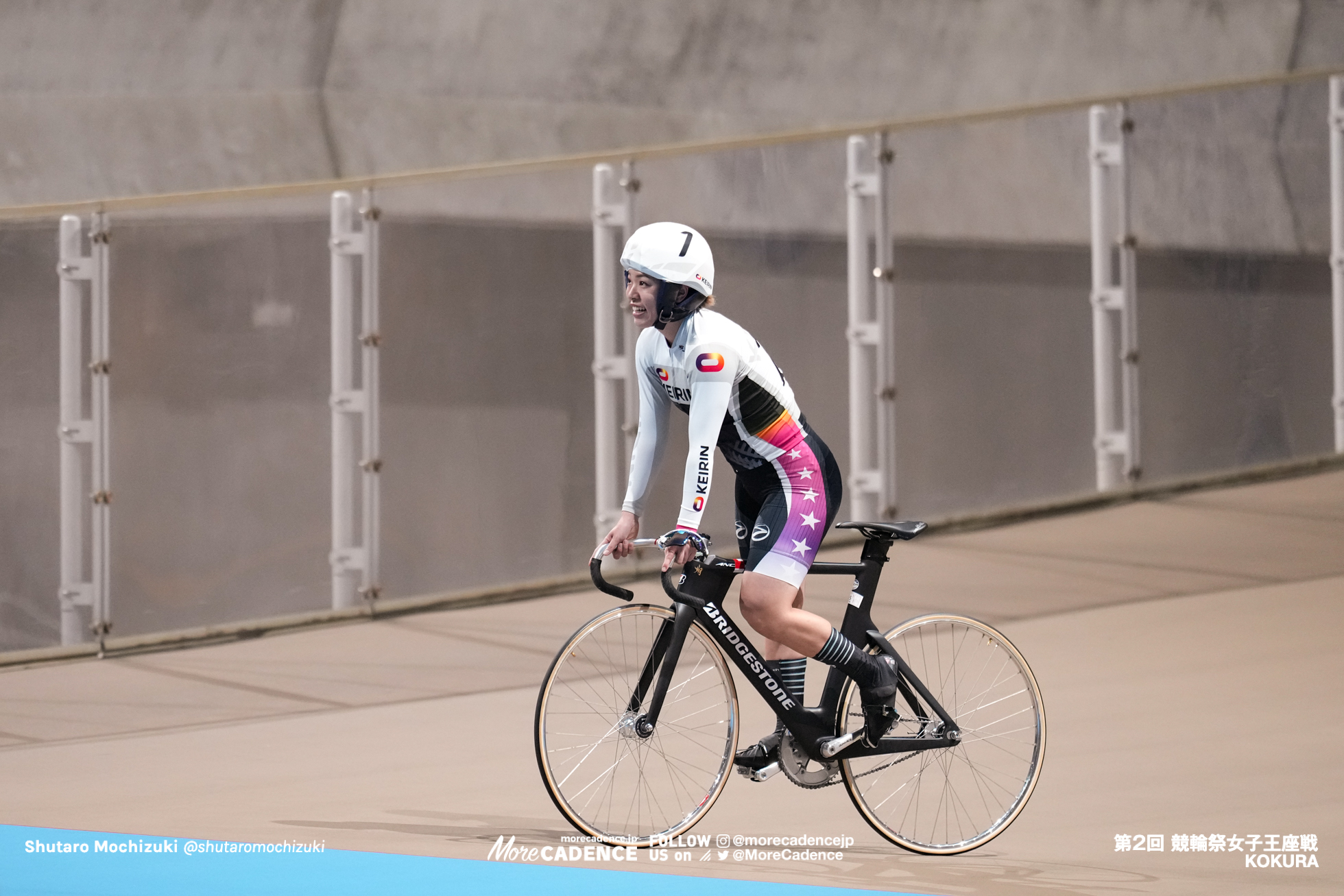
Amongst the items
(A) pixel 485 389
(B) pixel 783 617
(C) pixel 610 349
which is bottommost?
(B) pixel 783 617

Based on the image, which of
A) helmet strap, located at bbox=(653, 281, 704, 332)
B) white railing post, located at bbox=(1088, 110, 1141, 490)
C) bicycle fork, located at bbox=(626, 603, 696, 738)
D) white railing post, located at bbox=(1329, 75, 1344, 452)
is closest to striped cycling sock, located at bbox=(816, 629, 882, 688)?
bicycle fork, located at bbox=(626, 603, 696, 738)

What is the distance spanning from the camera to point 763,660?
15.7ft

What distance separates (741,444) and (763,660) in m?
0.58

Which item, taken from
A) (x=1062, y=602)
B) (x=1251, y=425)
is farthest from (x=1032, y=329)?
(x=1062, y=602)

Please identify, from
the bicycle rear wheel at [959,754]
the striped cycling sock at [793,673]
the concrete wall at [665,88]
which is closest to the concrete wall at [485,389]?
the concrete wall at [665,88]

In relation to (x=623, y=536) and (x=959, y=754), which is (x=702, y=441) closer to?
(x=623, y=536)

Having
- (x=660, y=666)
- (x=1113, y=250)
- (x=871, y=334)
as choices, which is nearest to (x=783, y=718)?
(x=660, y=666)

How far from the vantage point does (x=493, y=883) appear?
4.22 m

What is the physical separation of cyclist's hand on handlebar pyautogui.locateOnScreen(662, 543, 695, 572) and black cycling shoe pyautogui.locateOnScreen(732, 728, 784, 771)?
54 cm

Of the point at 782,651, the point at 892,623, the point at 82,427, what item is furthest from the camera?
the point at 82,427

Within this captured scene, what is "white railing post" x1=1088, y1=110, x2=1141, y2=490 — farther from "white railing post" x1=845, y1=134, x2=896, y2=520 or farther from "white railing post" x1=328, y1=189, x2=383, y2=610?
"white railing post" x1=328, y1=189, x2=383, y2=610

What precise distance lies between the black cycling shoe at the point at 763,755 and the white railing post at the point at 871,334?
18.2ft

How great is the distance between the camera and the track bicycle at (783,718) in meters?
4.66

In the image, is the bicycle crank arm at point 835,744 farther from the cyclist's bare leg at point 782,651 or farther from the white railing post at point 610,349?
the white railing post at point 610,349
